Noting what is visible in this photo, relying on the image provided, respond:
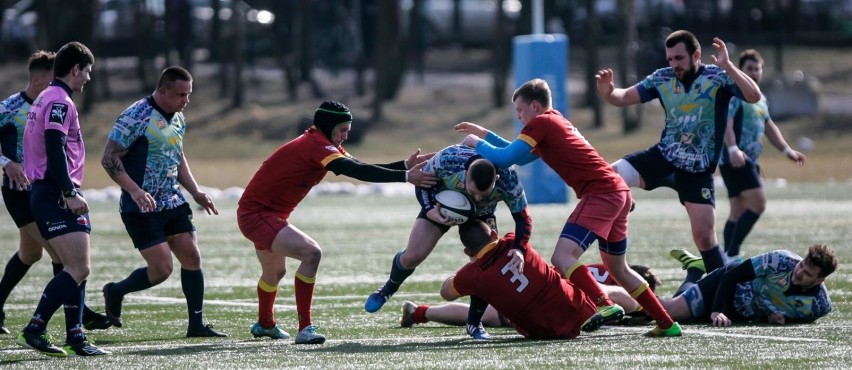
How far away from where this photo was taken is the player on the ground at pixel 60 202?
26.2ft

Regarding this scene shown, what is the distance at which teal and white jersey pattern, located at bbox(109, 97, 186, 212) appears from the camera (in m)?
8.84

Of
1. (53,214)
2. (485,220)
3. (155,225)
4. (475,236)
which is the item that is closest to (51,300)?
(53,214)

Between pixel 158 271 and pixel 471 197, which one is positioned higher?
pixel 471 197

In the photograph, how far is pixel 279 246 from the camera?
8.62 meters

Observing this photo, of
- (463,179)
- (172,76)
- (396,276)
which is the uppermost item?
(172,76)

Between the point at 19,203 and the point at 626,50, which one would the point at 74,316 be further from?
the point at 626,50

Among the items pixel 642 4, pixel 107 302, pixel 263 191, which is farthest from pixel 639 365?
pixel 642 4

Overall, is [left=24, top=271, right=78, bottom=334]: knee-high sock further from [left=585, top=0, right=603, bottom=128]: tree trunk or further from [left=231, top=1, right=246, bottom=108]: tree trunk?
[left=231, top=1, right=246, bottom=108]: tree trunk

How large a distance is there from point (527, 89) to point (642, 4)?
1477 inches

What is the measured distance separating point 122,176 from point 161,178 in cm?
39

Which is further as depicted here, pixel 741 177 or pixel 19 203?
pixel 741 177

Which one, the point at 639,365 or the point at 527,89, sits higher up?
the point at 527,89

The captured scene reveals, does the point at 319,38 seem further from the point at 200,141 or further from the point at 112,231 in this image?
the point at 112,231

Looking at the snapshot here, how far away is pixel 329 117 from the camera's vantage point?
28.2 feet
